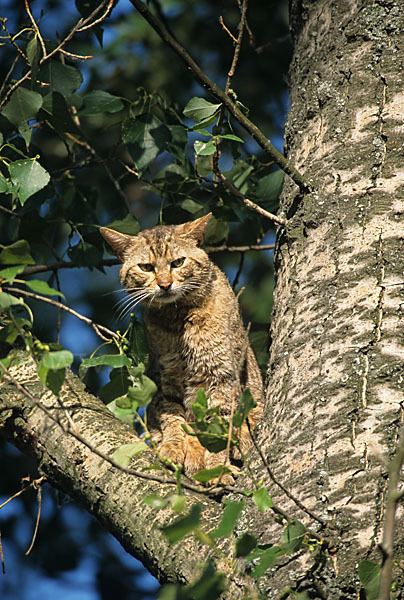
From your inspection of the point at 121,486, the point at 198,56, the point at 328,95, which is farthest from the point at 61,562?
the point at 198,56

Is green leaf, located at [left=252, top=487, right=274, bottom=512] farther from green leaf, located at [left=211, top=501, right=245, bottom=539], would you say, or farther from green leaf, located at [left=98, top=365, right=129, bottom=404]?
green leaf, located at [left=98, top=365, right=129, bottom=404]

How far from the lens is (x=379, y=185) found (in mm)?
2580

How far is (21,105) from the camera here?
3.02 metres

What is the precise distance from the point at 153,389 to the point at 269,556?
527 mm

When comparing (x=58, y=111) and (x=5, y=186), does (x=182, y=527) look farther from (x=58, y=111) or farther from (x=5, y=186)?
(x=58, y=111)

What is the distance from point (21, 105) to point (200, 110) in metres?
0.92

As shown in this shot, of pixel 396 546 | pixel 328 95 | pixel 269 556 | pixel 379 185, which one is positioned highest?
pixel 328 95

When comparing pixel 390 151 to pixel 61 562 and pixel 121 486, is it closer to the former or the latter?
pixel 121 486

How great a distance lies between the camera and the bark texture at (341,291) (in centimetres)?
209

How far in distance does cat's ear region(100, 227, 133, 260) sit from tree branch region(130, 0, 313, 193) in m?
1.42

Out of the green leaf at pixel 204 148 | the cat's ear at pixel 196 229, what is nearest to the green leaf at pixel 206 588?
the green leaf at pixel 204 148

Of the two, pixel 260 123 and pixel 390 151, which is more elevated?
pixel 260 123

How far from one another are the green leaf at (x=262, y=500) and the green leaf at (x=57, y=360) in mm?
618

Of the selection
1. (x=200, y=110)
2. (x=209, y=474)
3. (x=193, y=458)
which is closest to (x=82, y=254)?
(x=193, y=458)
